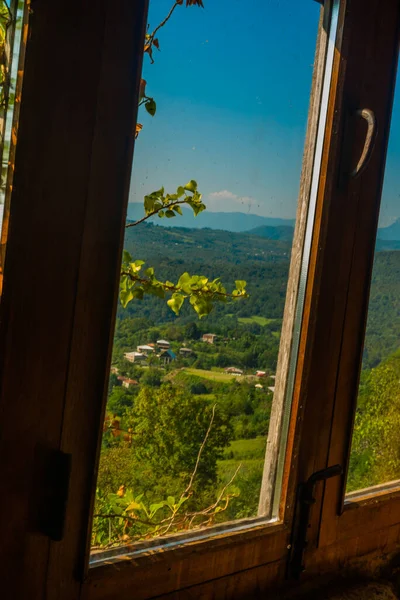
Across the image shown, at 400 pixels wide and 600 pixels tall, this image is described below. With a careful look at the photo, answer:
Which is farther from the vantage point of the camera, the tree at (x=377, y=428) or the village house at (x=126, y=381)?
the tree at (x=377, y=428)

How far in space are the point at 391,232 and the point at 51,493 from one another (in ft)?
3.21

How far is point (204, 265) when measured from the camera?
3.91ft

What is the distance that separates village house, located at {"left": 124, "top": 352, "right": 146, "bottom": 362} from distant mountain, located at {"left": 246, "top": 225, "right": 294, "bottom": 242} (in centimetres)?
33

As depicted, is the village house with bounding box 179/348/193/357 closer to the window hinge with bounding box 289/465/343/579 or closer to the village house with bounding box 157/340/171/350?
the village house with bounding box 157/340/171/350

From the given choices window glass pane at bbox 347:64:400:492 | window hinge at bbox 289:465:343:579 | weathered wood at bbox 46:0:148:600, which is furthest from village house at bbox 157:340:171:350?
window glass pane at bbox 347:64:400:492

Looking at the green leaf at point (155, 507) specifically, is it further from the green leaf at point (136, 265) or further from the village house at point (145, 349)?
the green leaf at point (136, 265)

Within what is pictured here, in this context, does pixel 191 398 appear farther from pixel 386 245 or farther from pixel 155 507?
pixel 386 245

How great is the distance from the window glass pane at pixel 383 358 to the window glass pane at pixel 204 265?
0.97ft

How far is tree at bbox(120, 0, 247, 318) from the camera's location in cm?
105

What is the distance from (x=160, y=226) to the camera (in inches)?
43.5

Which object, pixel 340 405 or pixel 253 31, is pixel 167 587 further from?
pixel 253 31

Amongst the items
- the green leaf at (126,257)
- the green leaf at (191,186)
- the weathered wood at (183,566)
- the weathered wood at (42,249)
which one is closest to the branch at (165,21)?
the weathered wood at (42,249)

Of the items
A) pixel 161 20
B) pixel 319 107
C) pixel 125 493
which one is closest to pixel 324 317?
pixel 319 107

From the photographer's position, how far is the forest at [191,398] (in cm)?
110
